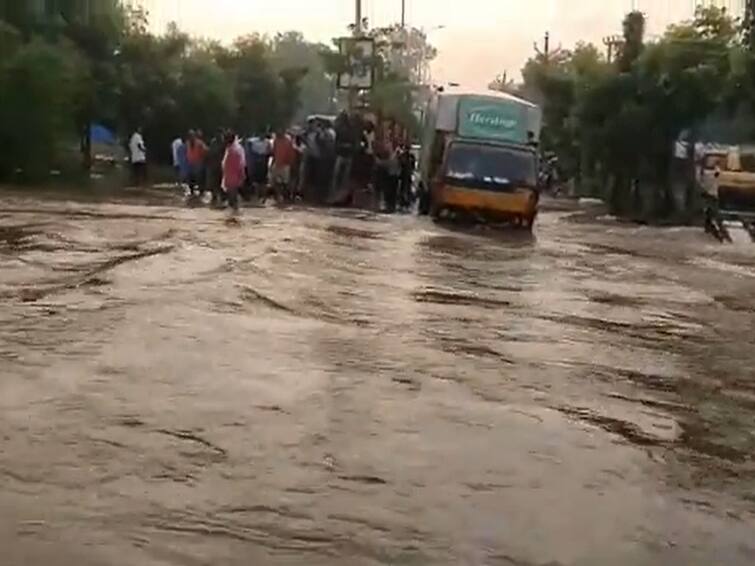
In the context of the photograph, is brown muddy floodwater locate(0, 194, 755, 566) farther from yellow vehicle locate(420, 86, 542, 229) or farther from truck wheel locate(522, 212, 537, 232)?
truck wheel locate(522, 212, 537, 232)

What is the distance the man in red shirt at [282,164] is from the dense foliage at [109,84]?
6312mm

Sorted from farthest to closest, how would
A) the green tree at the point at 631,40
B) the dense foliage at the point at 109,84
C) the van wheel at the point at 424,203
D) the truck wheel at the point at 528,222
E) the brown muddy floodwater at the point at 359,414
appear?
the green tree at the point at 631,40, the dense foliage at the point at 109,84, the van wheel at the point at 424,203, the truck wheel at the point at 528,222, the brown muddy floodwater at the point at 359,414

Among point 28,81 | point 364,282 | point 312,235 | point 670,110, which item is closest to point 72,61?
point 28,81

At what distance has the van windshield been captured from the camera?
95.0 ft

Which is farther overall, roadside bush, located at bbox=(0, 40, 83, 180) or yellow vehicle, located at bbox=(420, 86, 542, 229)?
roadside bush, located at bbox=(0, 40, 83, 180)

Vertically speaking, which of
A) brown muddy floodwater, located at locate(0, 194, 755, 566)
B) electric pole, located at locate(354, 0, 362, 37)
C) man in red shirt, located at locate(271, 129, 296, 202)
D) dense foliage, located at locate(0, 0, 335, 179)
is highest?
electric pole, located at locate(354, 0, 362, 37)

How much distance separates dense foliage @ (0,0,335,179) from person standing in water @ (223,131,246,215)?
7.84 m

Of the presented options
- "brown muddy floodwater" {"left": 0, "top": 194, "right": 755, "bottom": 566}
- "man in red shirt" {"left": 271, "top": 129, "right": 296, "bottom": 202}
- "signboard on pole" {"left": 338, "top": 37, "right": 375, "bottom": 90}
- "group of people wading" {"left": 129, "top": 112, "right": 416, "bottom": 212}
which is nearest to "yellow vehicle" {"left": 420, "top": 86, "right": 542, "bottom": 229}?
"group of people wading" {"left": 129, "top": 112, "right": 416, "bottom": 212}

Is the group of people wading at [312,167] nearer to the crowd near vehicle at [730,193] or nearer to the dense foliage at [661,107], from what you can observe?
the crowd near vehicle at [730,193]

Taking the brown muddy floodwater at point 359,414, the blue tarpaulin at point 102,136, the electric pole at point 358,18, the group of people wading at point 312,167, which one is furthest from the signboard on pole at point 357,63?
the brown muddy floodwater at point 359,414

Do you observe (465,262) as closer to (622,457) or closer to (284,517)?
(622,457)

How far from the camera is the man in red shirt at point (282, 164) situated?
30500mm

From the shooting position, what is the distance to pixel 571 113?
164 ft

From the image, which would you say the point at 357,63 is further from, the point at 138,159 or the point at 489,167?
the point at 489,167
